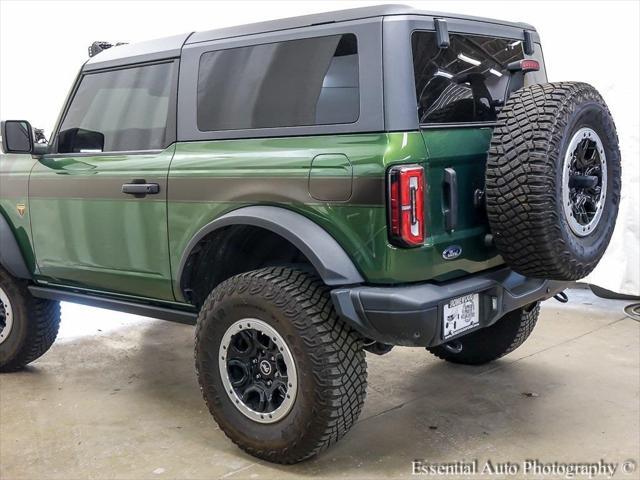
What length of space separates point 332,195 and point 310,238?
0.61 ft

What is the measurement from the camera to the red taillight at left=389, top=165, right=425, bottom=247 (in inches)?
101

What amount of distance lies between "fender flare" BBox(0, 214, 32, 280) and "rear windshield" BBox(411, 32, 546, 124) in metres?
2.53

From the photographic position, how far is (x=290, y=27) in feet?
9.82

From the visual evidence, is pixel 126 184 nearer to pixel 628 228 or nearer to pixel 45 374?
pixel 45 374

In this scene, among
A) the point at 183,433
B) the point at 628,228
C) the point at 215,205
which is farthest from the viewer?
the point at 628,228

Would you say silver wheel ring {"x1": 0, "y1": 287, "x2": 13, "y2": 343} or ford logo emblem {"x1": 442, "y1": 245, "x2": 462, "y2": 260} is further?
silver wheel ring {"x1": 0, "y1": 287, "x2": 13, "y2": 343}

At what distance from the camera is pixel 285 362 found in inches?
112

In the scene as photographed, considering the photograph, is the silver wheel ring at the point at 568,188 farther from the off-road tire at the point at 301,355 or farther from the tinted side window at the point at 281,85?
the off-road tire at the point at 301,355

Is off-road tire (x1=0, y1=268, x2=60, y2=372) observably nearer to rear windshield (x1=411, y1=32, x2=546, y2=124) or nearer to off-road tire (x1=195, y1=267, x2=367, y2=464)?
off-road tire (x1=195, y1=267, x2=367, y2=464)

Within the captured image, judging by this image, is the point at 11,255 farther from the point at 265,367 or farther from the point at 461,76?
the point at 461,76

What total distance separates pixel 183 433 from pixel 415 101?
6.09 ft

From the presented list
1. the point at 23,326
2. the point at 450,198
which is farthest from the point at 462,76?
the point at 23,326

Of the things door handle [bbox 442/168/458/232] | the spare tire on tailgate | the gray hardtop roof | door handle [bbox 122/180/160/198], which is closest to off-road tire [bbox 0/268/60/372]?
door handle [bbox 122/180/160/198]

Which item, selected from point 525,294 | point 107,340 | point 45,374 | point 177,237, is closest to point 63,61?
point 107,340
